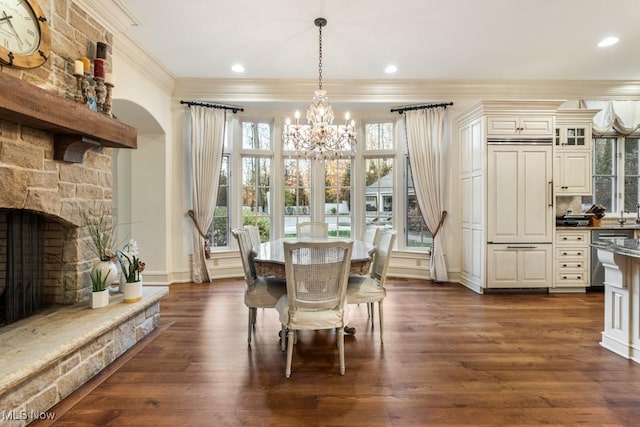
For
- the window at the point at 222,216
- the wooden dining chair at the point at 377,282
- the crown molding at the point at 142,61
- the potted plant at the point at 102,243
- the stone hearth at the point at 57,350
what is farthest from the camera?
the window at the point at 222,216

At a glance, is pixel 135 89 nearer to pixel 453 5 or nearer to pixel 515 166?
pixel 453 5

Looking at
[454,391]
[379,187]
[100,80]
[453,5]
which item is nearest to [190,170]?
[100,80]

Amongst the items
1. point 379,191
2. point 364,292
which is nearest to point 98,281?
point 364,292

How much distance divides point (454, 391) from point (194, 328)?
236 centimetres

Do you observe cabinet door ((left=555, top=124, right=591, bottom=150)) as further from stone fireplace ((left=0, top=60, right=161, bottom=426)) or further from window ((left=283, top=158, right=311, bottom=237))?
stone fireplace ((left=0, top=60, right=161, bottom=426))

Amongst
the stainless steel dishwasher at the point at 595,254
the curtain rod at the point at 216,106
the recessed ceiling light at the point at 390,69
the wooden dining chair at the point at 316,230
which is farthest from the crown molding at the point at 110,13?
the stainless steel dishwasher at the point at 595,254

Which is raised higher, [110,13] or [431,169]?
[110,13]

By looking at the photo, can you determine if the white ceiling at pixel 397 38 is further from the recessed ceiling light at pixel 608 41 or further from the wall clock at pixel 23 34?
the wall clock at pixel 23 34

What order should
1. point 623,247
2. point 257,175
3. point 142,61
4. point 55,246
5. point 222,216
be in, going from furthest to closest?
1. point 257,175
2. point 222,216
3. point 142,61
4. point 55,246
5. point 623,247

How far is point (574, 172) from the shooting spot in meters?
4.59

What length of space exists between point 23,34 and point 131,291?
1.98 meters

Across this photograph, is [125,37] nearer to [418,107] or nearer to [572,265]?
[418,107]

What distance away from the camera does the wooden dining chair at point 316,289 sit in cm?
219

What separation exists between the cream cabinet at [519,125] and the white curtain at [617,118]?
125 cm
